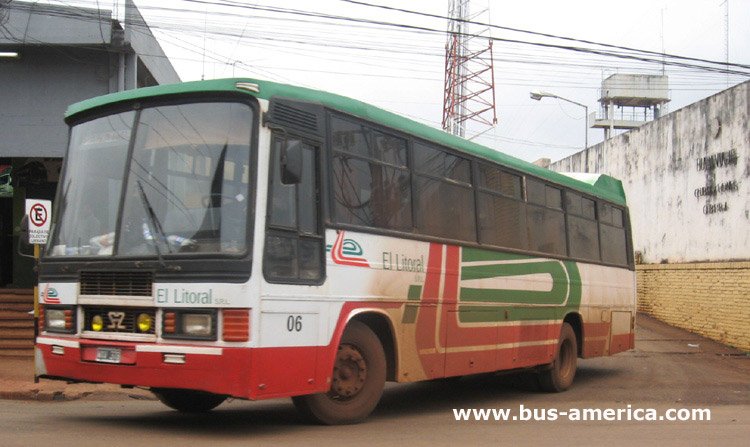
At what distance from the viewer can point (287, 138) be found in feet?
24.8

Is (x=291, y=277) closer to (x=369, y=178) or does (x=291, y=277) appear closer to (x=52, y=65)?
(x=369, y=178)

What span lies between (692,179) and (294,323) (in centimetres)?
1820

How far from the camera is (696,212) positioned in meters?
22.8

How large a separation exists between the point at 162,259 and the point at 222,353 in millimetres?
975

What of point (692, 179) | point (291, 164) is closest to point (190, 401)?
point (291, 164)

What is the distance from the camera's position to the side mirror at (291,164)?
24.0ft

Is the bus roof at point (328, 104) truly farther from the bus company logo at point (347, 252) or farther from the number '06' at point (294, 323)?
the number '06' at point (294, 323)

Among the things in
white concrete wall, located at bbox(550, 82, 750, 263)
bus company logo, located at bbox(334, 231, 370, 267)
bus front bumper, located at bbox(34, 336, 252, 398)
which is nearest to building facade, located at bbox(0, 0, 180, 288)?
bus front bumper, located at bbox(34, 336, 252, 398)

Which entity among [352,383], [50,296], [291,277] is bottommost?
[352,383]

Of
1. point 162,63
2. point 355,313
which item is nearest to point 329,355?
point 355,313

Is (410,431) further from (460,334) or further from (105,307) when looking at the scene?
(105,307)

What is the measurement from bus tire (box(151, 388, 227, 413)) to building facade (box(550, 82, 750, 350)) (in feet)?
49.2

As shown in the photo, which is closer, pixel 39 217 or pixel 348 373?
pixel 348 373

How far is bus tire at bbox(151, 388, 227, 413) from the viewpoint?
898 centimetres
